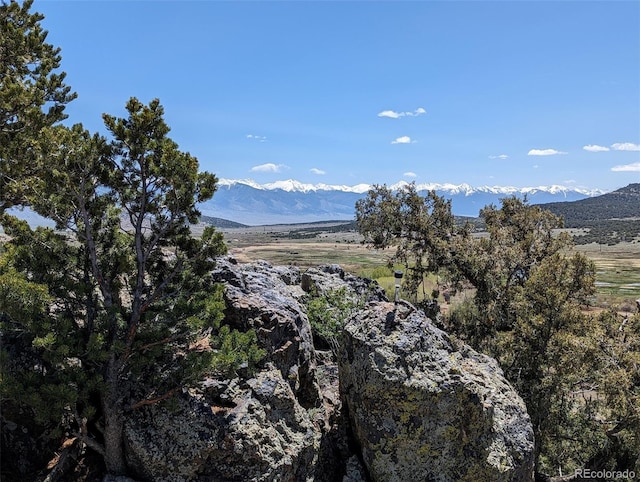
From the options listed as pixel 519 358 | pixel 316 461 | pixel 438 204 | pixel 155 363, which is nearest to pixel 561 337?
pixel 519 358

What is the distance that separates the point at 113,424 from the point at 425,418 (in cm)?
801

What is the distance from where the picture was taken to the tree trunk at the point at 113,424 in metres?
10.3

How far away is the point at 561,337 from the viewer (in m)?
17.0

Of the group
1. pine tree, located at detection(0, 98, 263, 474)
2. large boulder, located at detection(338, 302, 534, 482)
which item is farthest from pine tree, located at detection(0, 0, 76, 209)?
large boulder, located at detection(338, 302, 534, 482)

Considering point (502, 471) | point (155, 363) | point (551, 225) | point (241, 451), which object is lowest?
point (502, 471)

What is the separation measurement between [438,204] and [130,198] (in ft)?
70.2

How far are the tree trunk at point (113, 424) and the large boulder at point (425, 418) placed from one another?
20.6 feet

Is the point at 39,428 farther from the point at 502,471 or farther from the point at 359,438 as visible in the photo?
the point at 502,471

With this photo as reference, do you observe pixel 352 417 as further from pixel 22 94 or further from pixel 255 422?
pixel 22 94

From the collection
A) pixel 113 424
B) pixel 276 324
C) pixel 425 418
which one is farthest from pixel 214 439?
pixel 425 418

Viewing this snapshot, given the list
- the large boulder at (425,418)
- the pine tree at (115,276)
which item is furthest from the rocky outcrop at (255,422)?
the large boulder at (425,418)

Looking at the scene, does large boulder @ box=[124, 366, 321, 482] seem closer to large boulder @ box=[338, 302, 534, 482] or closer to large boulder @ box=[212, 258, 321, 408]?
large boulder @ box=[212, 258, 321, 408]

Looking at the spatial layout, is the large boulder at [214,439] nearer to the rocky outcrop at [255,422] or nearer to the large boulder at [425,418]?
the rocky outcrop at [255,422]

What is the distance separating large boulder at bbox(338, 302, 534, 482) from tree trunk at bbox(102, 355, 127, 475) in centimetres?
627
